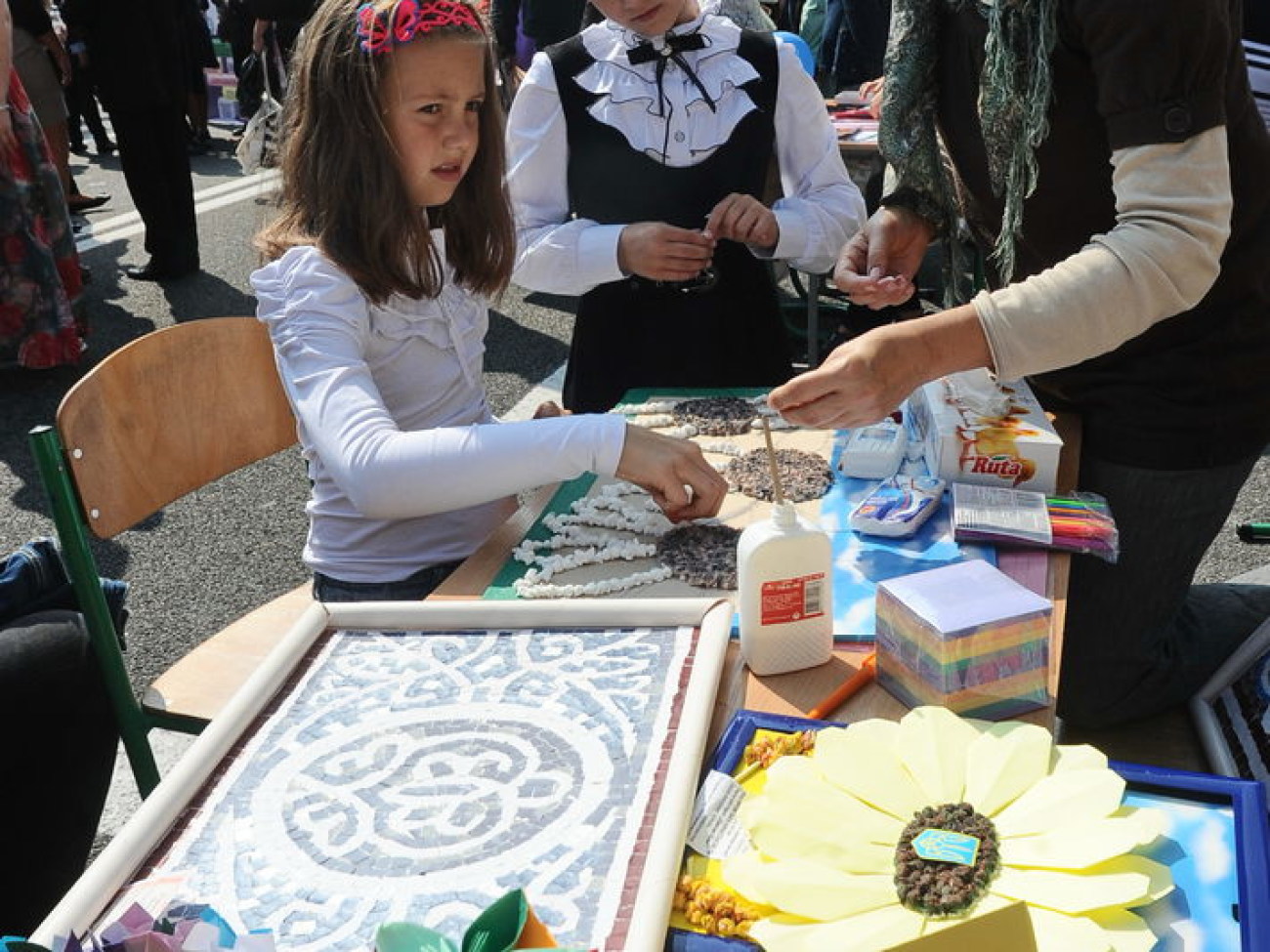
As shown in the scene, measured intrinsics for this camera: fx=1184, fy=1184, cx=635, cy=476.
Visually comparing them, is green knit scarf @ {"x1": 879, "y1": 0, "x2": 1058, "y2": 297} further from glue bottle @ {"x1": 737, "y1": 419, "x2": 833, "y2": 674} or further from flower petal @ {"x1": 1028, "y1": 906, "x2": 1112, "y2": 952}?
flower petal @ {"x1": 1028, "y1": 906, "x2": 1112, "y2": 952}

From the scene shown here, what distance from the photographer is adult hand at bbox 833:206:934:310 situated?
1742 mm

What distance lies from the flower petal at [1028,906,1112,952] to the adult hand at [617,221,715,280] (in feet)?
4.67

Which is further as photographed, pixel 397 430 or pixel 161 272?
pixel 161 272

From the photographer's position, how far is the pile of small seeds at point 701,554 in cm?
132

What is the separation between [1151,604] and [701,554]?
828 mm

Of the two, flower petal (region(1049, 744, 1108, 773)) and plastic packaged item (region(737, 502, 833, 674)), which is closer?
flower petal (region(1049, 744, 1108, 773))

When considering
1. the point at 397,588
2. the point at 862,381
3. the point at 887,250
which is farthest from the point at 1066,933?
the point at 887,250

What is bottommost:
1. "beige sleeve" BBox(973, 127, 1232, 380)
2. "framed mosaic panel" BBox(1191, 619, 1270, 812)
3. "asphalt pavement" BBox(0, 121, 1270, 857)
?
"asphalt pavement" BBox(0, 121, 1270, 857)

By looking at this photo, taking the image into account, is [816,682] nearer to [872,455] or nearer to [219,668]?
[872,455]

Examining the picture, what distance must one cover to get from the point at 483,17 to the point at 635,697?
3.85 feet

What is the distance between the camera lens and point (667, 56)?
85.1 inches

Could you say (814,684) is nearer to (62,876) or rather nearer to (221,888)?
(221,888)

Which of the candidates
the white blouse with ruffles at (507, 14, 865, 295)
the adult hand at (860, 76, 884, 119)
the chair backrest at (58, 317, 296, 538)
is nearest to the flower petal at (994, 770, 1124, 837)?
the chair backrest at (58, 317, 296, 538)

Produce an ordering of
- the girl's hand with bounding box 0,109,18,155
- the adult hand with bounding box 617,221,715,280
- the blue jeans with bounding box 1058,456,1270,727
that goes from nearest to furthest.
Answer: the blue jeans with bounding box 1058,456,1270,727 → the adult hand with bounding box 617,221,715,280 → the girl's hand with bounding box 0,109,18,155
